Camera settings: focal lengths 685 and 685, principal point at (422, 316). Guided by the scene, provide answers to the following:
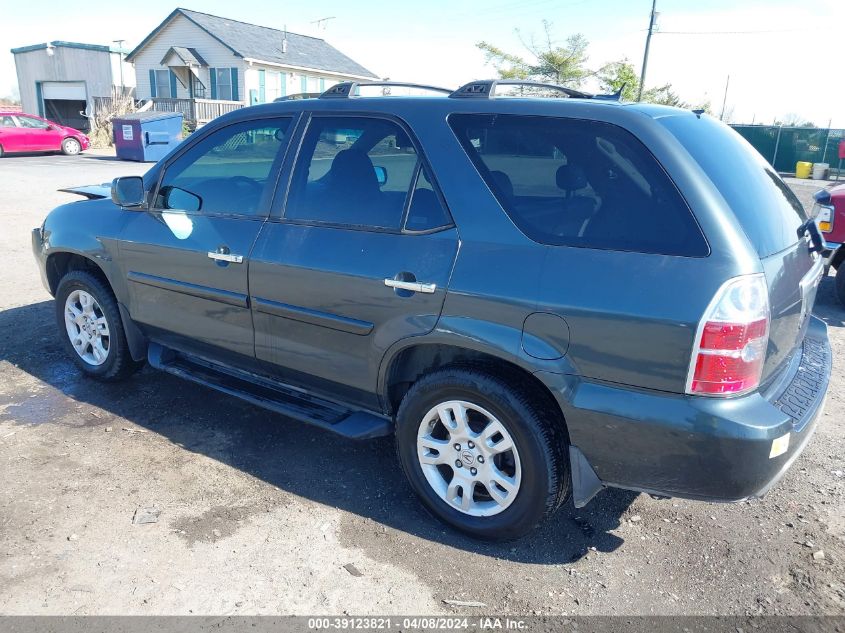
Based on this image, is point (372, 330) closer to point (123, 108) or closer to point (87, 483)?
point (87, 483)

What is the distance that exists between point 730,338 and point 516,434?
2.97 feet

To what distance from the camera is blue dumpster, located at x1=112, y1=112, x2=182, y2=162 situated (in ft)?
75.2

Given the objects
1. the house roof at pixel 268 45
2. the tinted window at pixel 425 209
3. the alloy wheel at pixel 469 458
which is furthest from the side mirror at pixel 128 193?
the house roof at pixel 268 45

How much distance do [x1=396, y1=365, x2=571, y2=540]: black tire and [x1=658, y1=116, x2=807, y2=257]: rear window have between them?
41.3 inches

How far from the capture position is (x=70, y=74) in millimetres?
37625

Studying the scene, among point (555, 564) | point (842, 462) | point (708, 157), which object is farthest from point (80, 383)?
point (842, 462)

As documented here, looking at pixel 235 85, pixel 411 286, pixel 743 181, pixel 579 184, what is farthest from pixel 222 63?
pixel 743 181

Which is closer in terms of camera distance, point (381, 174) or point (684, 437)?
A: point (684, 437)

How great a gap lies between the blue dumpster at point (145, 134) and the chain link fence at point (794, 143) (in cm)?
2178

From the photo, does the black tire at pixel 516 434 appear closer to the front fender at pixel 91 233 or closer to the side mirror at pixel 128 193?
the side mirror at pixel 128 193

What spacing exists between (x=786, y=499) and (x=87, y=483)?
3529 millimetres

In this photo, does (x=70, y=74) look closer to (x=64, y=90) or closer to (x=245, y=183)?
(x=64, y=90)

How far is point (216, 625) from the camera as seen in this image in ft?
8.31

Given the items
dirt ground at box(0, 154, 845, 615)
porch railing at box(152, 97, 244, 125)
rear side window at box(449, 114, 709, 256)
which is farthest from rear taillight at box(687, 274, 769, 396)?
porch railing at box(152, 97, 244, 125)
